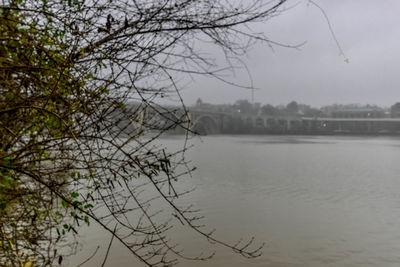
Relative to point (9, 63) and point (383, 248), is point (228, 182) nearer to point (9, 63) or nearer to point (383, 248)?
point (383, 248)

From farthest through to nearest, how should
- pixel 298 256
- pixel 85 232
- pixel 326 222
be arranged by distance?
1. pixel 326 222
2. pixel 85 232
3. pixel 298 256

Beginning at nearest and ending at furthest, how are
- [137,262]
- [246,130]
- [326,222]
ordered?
[137,262], [326,222], [246,130]

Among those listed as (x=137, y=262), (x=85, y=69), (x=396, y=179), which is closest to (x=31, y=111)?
(x=85, y=69)

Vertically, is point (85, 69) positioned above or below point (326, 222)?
above

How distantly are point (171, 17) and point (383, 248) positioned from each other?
23.3ft

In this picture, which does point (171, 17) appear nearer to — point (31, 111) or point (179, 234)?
point (31, 111)

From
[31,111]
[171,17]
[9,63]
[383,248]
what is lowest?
[383,248]

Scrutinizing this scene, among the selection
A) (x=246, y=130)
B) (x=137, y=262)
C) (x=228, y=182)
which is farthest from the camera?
(x=246, y=130)

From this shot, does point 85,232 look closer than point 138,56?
No

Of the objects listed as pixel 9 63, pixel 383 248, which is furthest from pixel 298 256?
pixel 9 63

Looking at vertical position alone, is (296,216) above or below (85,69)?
below

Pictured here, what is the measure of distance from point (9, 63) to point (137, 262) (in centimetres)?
492

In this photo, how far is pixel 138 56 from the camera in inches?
85.0

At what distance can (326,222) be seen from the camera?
9.45 meters
